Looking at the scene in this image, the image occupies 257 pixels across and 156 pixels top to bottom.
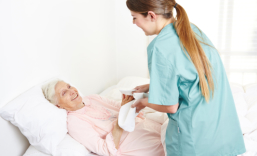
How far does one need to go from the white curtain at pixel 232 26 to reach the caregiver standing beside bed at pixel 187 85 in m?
2.18

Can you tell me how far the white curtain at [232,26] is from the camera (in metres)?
2.91

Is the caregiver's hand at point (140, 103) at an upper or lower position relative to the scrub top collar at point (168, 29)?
lower

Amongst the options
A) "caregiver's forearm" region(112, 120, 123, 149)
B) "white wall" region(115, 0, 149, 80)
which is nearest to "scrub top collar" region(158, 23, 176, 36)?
"caregiver's forearm" region(112, 120, 123, 149)

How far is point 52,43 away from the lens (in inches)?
62.8

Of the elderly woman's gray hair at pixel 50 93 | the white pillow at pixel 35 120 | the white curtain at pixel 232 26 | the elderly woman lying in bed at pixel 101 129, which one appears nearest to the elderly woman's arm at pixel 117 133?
the elderly woman lying in bed at pixel 101 129

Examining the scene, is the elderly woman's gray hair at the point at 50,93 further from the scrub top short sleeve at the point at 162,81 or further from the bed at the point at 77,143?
the scrub top short sleeve at the point at 162,81

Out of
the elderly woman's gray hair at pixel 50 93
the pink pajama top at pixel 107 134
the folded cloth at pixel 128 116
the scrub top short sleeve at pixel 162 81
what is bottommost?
the pink pajama top at pixel 107 134

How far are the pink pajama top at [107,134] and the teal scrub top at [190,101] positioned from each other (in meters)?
0.30

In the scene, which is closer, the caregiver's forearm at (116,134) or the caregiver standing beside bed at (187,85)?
the caregiver standing beside bed at (187,85)

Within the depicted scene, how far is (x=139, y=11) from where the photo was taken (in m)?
0.98

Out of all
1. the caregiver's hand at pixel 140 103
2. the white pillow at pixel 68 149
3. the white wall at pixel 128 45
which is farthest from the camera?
the white wall at pixel 128 45

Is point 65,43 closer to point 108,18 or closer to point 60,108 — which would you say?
point 60,108

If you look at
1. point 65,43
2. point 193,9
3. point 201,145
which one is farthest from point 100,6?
point 201,145

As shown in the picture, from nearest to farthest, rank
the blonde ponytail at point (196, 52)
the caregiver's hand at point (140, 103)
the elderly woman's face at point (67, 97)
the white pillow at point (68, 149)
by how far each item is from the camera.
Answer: the blonde ponytail at point (196, 52) < the caregiver's hand at point (140, 103) < the white pillow at point (68, 149) < the elderly woman's face at point (67, 97)
